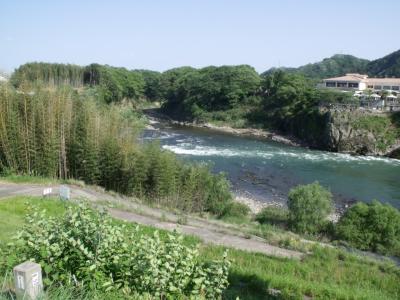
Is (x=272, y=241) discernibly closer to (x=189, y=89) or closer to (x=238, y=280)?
(x=238, y=280)

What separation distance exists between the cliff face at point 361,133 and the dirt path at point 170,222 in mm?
33412

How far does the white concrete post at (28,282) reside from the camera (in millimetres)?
3500

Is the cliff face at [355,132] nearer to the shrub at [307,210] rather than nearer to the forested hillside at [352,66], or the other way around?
the shrub at [307,210]

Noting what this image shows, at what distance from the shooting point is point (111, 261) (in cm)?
416

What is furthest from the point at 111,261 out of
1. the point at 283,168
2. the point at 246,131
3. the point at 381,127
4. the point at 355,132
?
the point at 246,131

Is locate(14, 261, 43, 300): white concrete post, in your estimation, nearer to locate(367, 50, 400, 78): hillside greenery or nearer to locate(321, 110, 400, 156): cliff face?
locate(321, 110, 400, 156): cliff face

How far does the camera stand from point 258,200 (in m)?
24.7

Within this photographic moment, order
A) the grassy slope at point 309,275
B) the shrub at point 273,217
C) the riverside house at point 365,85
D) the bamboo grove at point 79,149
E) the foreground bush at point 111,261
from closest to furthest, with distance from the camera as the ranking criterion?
the foreground bush at point 111,261, the grassy slope at point 309,275, the bamboo grove at point 79,149, the shrub at point 273,217, the riverside house at point 365,85

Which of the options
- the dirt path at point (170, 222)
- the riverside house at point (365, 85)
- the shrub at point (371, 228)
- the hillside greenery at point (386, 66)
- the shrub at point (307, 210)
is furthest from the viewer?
the hillside greenery at point (386, 66)

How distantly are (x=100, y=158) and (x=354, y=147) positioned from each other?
33000mm

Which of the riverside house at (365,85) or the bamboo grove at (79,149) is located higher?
the riverside house at (365,85)

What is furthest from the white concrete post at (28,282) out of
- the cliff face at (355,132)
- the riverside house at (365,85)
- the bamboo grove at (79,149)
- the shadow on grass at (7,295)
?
the riverside house at (365,85)

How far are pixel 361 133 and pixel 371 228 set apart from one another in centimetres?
3003

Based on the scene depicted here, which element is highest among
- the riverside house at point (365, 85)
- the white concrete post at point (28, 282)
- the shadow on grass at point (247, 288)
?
the riverside house at point (365, 85)
